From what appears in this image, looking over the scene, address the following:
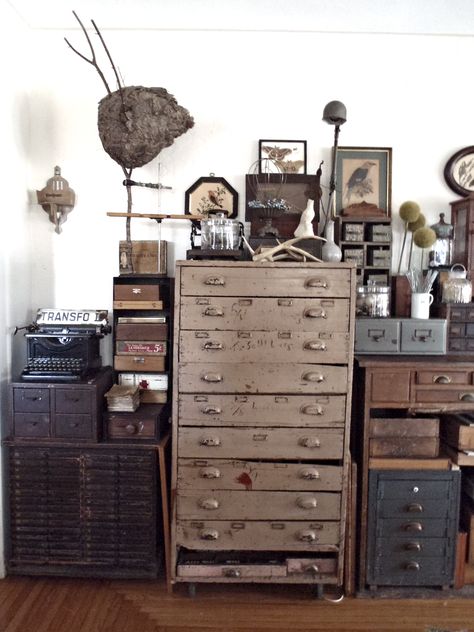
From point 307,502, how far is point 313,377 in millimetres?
675

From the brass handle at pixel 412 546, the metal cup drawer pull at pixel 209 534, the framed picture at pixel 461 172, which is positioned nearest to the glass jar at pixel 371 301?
the framed picture at pixel 461 172

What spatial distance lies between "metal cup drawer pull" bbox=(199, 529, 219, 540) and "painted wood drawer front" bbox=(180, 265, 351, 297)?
128 cm

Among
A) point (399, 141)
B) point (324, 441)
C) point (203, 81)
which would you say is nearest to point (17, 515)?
point (324, 441)

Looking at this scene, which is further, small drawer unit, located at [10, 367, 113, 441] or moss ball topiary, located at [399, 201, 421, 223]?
moss ball topiary, located at [399, 201, 421, 223]

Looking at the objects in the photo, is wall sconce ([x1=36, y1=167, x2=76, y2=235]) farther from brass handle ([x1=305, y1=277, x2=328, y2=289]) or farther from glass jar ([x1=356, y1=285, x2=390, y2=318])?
glass jar ([x1=356, y1=285, x2=390, y2=318])

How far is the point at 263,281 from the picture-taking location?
2.45 metres

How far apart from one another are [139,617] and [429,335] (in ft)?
7.23

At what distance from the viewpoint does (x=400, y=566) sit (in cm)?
260

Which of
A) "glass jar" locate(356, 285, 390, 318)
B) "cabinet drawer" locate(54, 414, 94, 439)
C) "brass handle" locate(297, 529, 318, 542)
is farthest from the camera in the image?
"glass jar" locate(356, 285, 390, 318)

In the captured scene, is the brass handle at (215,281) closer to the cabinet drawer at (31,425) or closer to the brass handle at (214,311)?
the brass handle at (214,311)

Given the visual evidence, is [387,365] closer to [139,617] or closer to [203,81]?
[139,617]

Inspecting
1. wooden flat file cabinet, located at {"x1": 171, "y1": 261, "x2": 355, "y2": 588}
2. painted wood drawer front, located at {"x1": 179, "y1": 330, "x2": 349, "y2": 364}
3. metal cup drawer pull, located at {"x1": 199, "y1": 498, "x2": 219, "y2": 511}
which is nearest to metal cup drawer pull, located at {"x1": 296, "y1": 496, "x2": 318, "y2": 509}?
wooden flat file cabinet, located at {"x1": 171, "y1": 261, "x2": 355, "y2": 588}

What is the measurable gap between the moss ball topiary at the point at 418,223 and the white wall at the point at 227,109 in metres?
0.16

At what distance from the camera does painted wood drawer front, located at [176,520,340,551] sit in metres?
2.53
